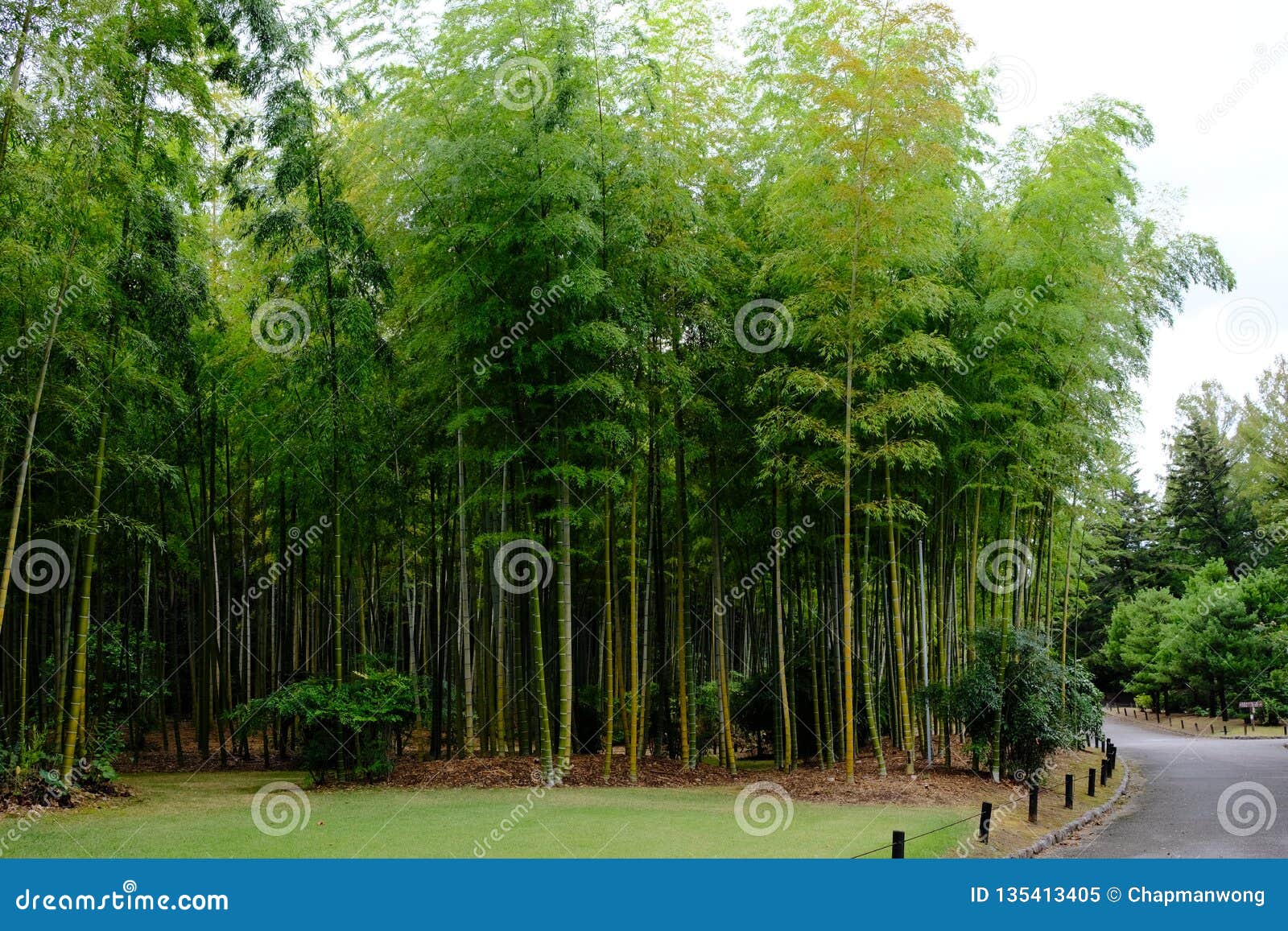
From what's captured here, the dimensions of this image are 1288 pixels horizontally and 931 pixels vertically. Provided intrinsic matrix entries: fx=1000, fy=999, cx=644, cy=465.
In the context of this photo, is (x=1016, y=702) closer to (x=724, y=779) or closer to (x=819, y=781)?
(x=819, y=781)

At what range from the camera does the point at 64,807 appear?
842 centimetres

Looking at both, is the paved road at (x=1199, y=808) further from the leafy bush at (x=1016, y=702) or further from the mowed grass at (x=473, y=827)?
the mowed grass at (x=473, y=827)

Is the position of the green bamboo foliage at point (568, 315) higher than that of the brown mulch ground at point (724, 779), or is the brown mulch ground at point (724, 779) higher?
the green bamboo foliage at point (568, 315)

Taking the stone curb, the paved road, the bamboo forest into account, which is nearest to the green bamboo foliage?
the bamboo forest

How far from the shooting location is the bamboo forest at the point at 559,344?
908 cm

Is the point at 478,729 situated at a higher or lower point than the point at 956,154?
lower

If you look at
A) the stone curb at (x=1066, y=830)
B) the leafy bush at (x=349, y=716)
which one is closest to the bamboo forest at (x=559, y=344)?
the leafy bush at (x=349, y=716)

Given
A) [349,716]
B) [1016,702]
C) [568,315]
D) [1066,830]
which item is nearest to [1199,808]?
[1016,702]

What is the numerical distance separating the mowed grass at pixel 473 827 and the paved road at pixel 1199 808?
4.86 feet

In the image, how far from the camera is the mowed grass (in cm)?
680

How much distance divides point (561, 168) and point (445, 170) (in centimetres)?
132

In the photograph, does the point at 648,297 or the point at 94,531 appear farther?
the point at 648,297

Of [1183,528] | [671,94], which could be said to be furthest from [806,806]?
[1183,528]

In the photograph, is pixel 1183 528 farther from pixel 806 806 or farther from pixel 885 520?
pixel 806 806
